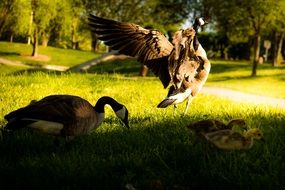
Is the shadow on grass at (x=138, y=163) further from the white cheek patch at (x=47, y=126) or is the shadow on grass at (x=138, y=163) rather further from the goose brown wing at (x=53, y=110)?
the goose brown wing at (x=53, y=110)

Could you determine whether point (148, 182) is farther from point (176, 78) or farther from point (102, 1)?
point (102, 1)

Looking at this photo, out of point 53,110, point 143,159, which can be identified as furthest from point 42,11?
point 143,159

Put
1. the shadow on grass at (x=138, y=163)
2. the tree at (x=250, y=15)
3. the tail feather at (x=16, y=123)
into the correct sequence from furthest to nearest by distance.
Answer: the tree at (x=250, y=15), the tail feather at (x=16, y=123), the shadow on grass at (x=138, y=163)

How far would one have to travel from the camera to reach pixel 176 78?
8844 millimetres

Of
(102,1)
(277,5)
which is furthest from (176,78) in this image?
(102,1)

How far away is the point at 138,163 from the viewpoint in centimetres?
564

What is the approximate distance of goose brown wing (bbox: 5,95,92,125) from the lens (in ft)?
19.3

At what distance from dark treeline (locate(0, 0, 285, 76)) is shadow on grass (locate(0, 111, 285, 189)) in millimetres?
25041

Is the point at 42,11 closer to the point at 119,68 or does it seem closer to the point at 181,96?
the point at 119,68

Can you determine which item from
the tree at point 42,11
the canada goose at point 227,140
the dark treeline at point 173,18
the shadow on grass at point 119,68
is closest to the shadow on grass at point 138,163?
the canada goose at point 227,140

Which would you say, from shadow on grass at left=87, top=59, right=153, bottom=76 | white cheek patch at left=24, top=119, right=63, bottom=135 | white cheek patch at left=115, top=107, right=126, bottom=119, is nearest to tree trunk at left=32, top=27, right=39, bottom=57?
shadow on grass at left=87, top=59, right=153, bottom=76

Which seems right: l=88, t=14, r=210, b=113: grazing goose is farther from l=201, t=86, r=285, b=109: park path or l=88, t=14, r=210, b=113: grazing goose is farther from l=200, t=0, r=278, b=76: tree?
l=200, t=0, r=278, b=76: tree

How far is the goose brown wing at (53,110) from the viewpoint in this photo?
5.88 m

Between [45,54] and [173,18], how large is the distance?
16.1 m
